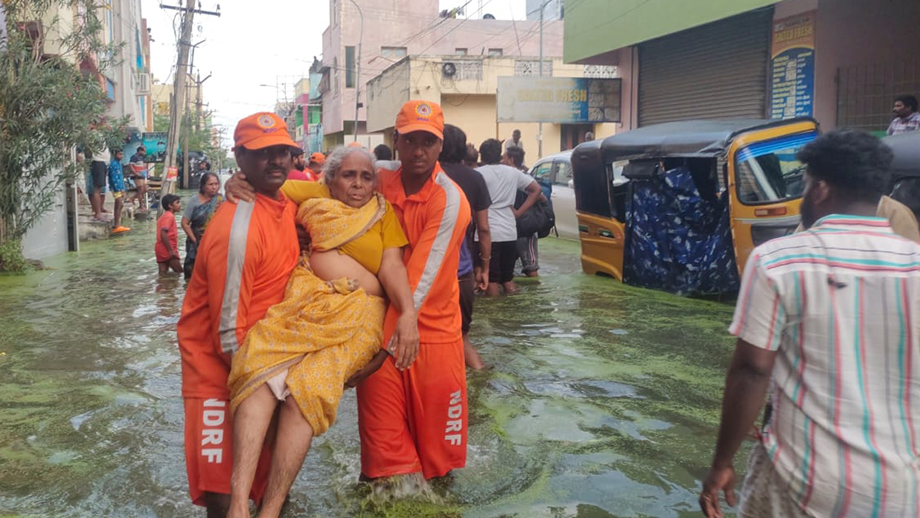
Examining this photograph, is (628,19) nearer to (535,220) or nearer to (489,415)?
Answer: (535,220)

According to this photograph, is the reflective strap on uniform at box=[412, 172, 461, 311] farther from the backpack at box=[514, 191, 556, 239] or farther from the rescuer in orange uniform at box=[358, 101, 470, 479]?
the backpack at box=[514, 191, 556, 239]

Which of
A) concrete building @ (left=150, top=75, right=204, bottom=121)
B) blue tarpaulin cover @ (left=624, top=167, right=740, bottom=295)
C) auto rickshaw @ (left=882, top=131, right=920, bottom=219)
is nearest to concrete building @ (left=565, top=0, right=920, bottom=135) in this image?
blue tarpaulin cover @ (left=624, top=167, right=740, bottom=295)

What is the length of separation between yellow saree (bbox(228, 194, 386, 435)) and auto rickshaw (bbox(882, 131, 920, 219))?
4173mm

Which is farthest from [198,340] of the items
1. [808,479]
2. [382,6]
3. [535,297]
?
[382,6]

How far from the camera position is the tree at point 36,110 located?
39.8 feet

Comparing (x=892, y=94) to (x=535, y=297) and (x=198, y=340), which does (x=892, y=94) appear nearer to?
(x=535, y=297)

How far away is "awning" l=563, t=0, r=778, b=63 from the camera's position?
14102mm

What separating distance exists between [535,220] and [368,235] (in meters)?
7.40

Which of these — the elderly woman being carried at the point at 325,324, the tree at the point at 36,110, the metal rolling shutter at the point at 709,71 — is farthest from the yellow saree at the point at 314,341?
the metal rolling shutter at the point at 709,71

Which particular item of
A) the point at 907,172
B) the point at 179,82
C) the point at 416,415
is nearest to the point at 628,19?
the point at 907,172

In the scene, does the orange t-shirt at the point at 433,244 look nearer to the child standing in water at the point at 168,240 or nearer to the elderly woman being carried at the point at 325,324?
the elderly woman being carried at the point at 325,324

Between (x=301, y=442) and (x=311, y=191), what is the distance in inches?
41.7

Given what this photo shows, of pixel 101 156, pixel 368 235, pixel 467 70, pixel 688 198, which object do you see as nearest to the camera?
pixel 368 235

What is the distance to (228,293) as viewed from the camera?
318 cm
